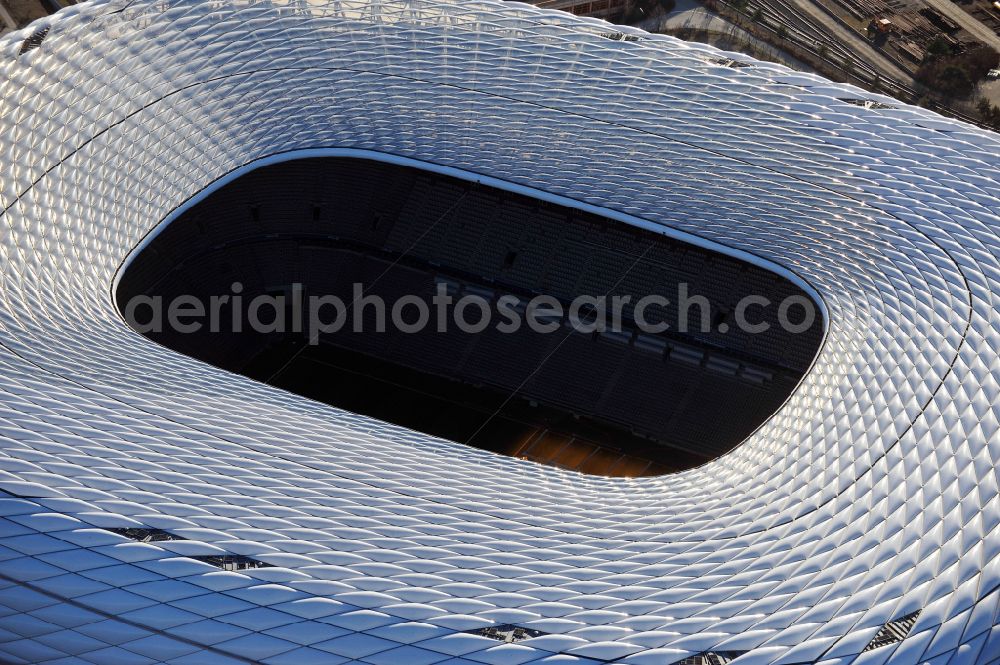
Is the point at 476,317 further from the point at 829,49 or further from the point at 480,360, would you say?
the point at 829,49

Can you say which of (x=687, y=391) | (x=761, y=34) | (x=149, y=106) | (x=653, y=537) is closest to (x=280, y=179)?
(x=149, y=106)

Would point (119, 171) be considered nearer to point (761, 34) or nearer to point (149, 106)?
point (149, 106)

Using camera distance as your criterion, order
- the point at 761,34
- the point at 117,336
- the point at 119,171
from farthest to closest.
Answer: the point at 761,34 < the point at 119,171 < the point at 117,336

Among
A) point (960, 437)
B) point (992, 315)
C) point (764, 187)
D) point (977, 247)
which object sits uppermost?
point (764, 187)

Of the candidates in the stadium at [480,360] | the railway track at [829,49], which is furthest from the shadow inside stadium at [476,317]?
the railway track at [829,49]

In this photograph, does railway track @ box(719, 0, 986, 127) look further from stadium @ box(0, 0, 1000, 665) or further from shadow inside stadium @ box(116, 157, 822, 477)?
shadow inside stadium @ box(116, 157, 822, 477)

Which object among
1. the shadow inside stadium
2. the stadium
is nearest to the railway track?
the stadium
